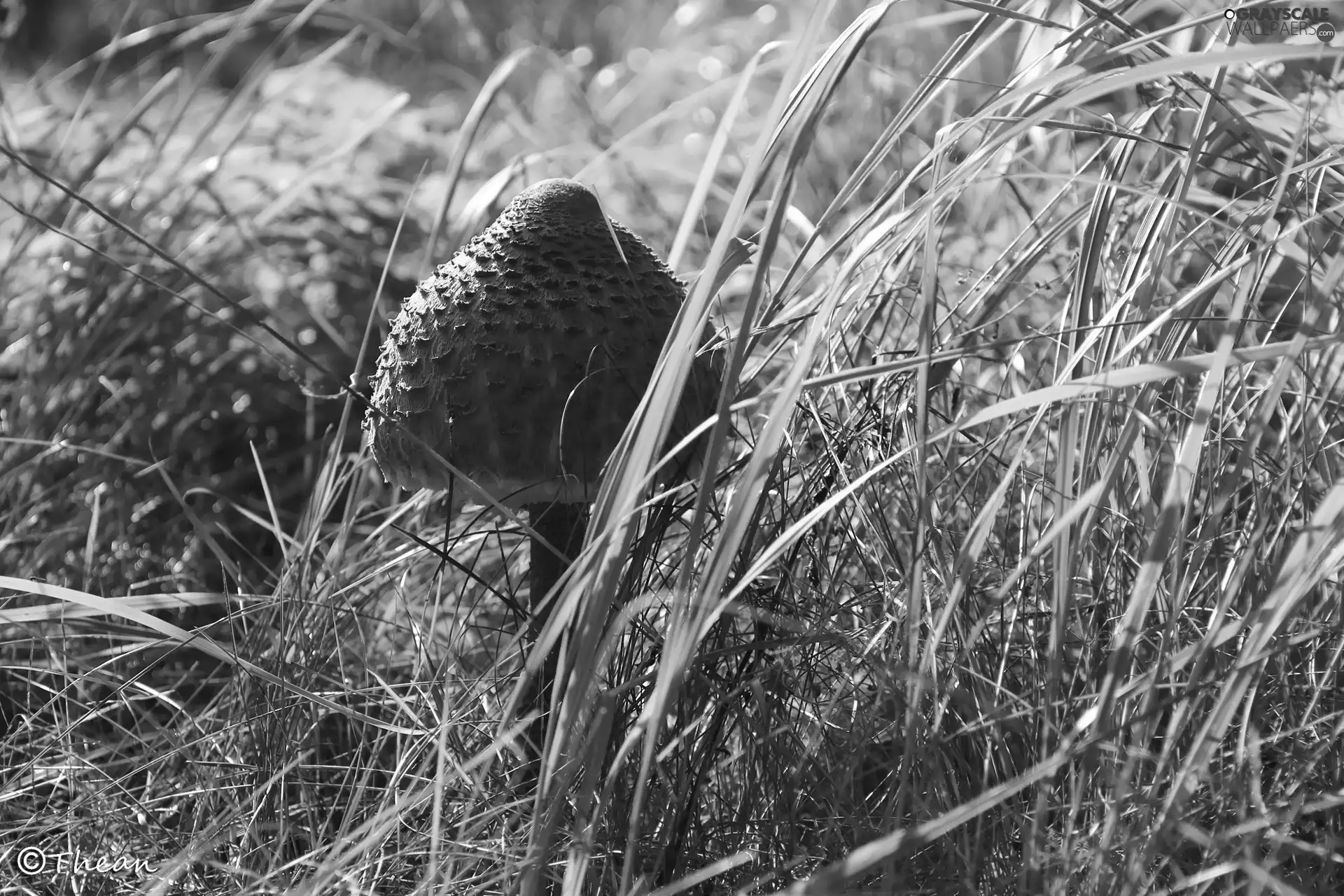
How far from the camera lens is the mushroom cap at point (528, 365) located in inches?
50.4

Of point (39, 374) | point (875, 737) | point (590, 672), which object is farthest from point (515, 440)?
point (39, 374)

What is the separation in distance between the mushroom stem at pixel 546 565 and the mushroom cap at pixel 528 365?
0.08 metres

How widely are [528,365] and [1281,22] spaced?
4.71 ft

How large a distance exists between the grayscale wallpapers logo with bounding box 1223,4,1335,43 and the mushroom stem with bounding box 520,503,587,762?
3.30 ft

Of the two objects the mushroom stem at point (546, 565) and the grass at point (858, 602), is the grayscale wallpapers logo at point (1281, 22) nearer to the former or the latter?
the grass at point (858, 602)

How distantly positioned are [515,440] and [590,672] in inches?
15.1

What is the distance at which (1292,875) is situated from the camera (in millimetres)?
1042

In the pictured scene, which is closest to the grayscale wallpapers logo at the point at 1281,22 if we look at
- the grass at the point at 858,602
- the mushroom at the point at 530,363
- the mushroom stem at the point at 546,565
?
the grass at the point at 858,602

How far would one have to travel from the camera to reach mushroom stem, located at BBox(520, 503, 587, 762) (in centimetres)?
139

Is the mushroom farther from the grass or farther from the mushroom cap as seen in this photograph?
the grass

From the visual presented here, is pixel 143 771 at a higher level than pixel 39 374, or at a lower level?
lower

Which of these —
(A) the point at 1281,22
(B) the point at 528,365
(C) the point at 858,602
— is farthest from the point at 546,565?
(A) the point at 1281,22

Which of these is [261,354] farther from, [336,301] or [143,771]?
[143,771]

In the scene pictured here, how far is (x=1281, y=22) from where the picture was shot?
1.78 meters
